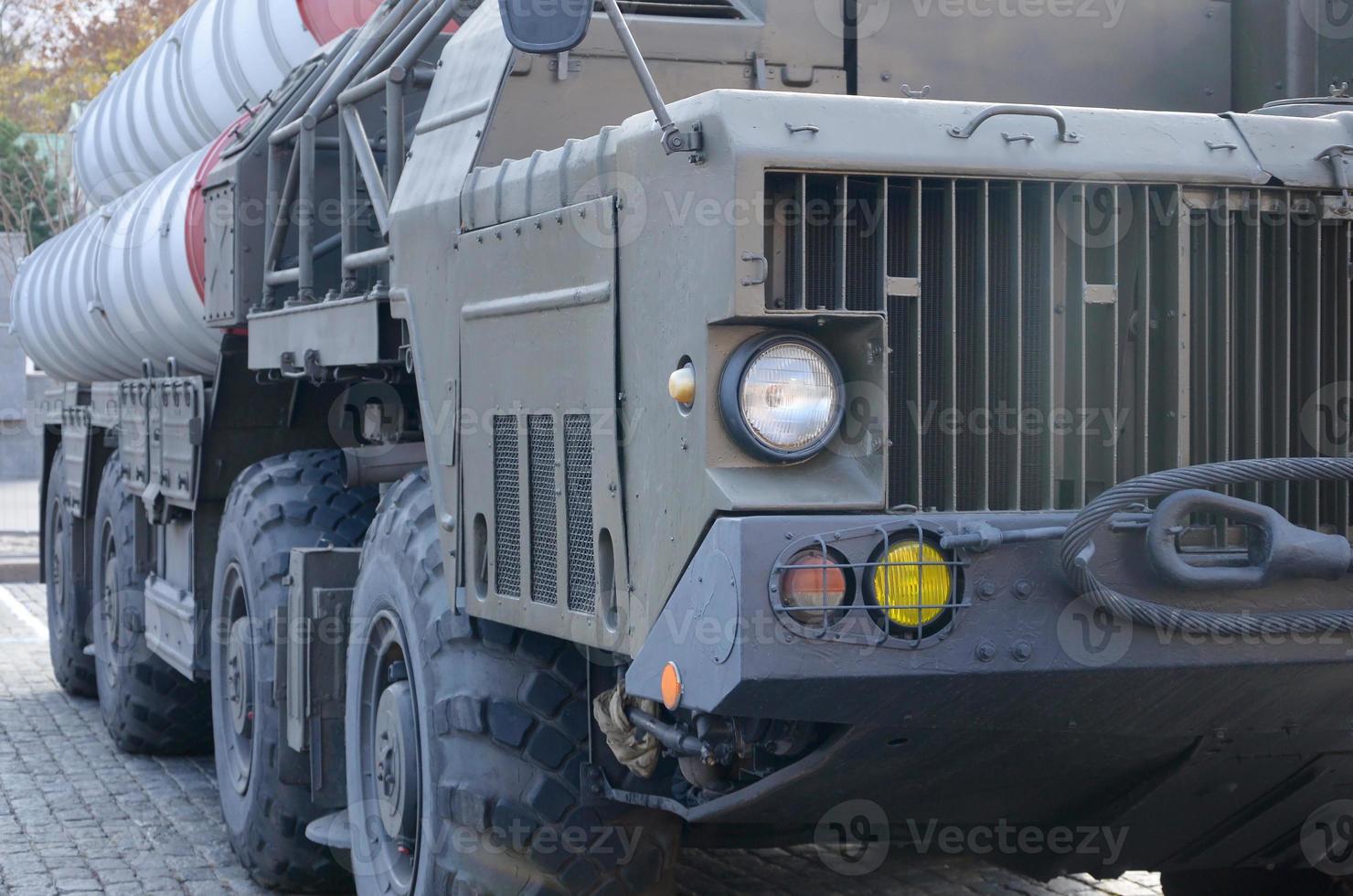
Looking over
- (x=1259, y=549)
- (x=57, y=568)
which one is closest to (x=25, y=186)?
(x=57, y=568)

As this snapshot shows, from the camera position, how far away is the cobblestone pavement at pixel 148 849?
20.3 ft

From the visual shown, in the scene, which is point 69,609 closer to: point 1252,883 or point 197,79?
point 197,79

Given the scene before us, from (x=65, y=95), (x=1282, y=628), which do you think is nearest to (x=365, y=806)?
(x=1282, y=628)

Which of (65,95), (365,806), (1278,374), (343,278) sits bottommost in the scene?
(365,806)

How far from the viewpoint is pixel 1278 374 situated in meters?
3.67

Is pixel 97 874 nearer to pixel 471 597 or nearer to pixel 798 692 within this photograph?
pixel 471 597

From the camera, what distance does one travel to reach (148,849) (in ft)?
22.3

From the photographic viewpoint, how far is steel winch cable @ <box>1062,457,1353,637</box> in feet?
10.3

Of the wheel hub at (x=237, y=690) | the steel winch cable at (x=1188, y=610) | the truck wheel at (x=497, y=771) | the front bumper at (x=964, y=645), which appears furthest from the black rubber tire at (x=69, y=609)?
the steel winch cable at (x=1188, y=610)

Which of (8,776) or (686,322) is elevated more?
(686,322)

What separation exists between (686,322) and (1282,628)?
3.90 feet

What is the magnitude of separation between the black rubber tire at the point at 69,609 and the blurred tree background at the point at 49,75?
1428 cm

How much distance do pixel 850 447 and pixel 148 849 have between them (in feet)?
14.6

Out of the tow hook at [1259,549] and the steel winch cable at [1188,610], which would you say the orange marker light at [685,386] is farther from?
the tow hook at [1259,549]
